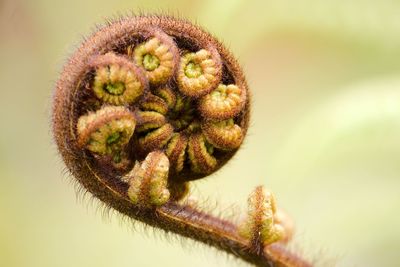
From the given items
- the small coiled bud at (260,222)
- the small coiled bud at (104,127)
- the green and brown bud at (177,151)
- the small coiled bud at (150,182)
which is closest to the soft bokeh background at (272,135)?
the small coiled bud at (260,222)

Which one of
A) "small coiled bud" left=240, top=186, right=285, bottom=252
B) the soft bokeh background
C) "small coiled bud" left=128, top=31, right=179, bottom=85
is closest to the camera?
"small coiled bud" left=128, top=31, right=179, bottom=85

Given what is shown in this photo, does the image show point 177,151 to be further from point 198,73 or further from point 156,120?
point 198,73

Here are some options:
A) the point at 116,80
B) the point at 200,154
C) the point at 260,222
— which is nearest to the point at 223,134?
the point at 200,154

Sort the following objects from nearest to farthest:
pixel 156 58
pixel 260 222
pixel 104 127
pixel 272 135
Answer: pixel 104 127 < pixel 156 58 < pixel 260 222 < pixel 272 135

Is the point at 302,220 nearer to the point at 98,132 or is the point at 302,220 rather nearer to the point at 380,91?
the point at 380,91

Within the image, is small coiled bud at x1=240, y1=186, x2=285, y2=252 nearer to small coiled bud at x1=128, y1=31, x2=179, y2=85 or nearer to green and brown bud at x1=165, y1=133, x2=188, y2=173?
green and brown bud at x1=165, y1=133, x2=188, y2=173

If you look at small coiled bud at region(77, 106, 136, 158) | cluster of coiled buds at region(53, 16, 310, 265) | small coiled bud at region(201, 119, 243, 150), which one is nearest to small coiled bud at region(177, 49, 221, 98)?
cluster of coiled buds at region(53, 16, 310, 265)

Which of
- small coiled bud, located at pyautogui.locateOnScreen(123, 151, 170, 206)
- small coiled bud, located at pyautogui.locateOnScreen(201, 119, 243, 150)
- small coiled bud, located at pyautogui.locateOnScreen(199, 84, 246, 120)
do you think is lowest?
small coiled bud, located at pyautogui.locateOnScreen(123, 151, 170, 206)

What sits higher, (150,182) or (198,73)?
(198,73)
